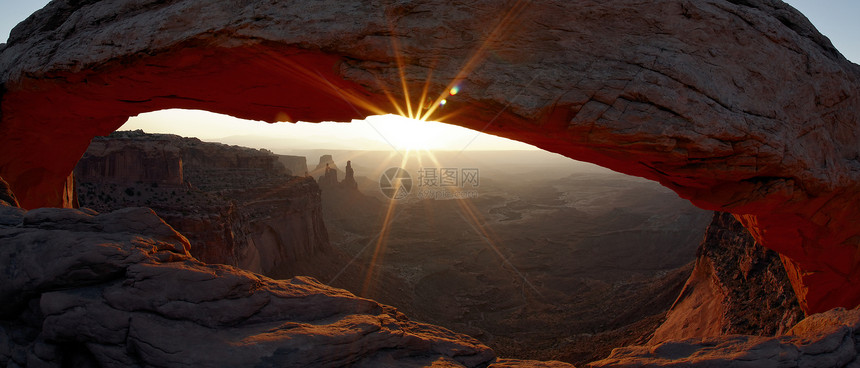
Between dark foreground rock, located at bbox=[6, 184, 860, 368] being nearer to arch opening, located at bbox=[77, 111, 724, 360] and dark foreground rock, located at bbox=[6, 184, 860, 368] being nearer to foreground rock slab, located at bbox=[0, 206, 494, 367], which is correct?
foreground rock slab, located at bbox=[0, 206, 494, 367]

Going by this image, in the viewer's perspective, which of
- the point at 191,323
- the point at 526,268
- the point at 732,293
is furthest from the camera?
the point at 526,268

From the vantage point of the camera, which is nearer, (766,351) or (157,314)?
(157,314)

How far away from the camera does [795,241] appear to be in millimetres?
8508

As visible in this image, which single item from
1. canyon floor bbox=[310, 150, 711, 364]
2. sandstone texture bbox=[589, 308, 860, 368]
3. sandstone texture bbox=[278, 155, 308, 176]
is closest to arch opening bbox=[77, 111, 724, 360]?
canyon floor bbox=[310, 150, 711, 364]

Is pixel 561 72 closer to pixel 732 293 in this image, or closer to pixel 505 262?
pixel 732 293

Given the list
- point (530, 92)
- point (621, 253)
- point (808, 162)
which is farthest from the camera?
point (621, 253)

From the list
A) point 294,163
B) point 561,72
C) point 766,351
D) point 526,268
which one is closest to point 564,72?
point 561,72

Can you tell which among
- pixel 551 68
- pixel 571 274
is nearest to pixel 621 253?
pixel 571 274

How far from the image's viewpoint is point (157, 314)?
15.2ft

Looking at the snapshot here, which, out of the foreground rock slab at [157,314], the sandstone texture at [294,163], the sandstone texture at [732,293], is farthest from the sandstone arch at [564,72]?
the sandstone texture at [294,163]

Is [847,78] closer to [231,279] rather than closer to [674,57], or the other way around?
[674,57]

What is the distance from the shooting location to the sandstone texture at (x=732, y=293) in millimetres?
11328

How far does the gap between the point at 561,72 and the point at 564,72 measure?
4cm

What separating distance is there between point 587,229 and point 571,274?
22226 millimetres
